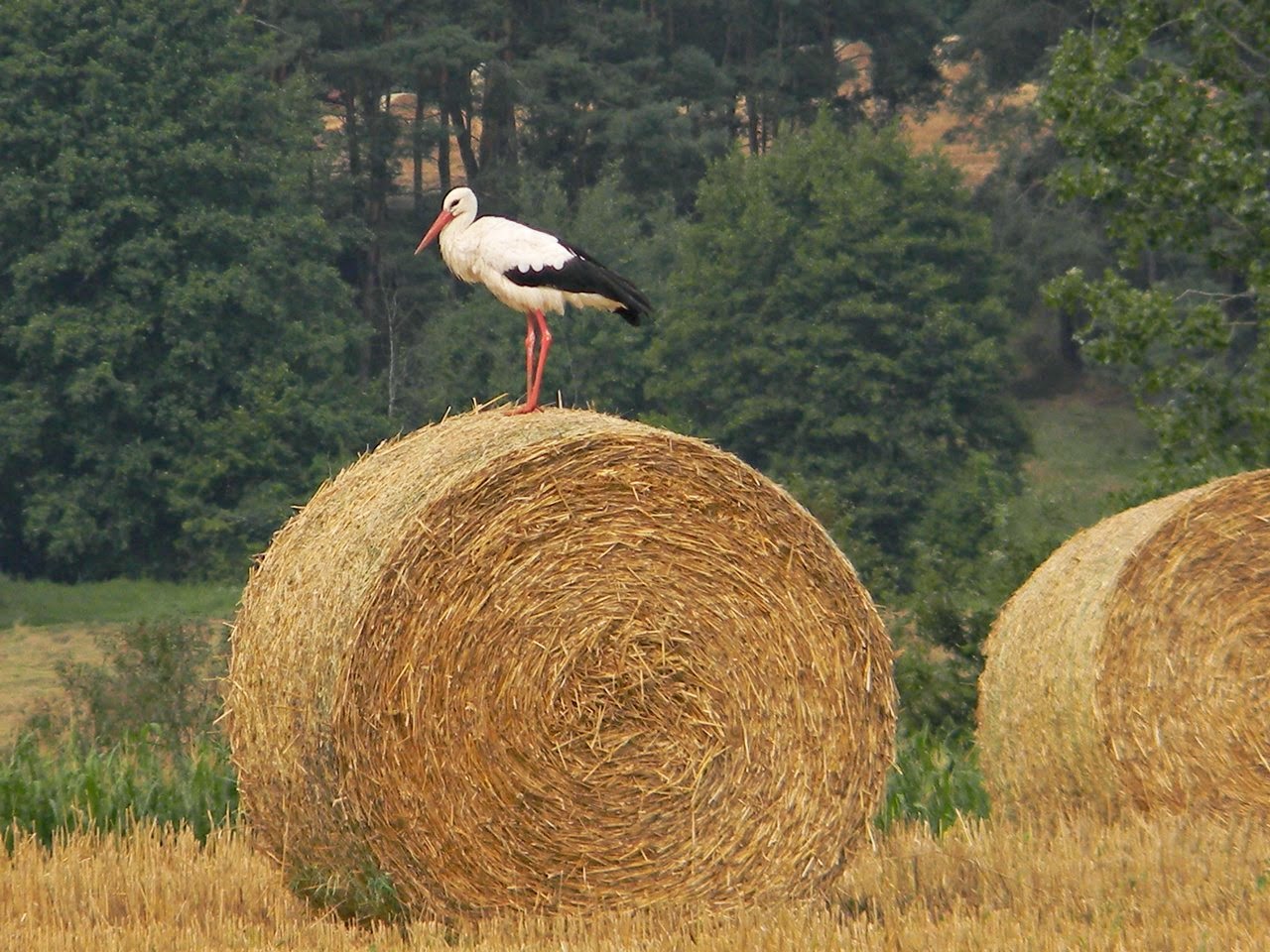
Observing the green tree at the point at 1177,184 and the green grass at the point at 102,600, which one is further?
the green grass at the point at 102,600

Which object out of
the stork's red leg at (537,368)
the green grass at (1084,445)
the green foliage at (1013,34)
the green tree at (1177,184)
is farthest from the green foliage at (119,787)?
the green foliage at (1013,34)

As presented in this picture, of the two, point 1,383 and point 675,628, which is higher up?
point 675,628

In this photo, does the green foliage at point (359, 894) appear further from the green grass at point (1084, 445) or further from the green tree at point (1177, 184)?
the green grass at point (1084, 445)

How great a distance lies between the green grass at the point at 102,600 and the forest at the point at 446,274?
723 mm

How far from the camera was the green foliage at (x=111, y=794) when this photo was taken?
9.52 meters

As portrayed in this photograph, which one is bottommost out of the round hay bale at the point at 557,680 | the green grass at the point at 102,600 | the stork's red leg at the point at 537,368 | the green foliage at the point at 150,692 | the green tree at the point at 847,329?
the green grass at the point at 102,600

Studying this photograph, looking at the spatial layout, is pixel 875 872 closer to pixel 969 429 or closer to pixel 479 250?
pixel 479 250

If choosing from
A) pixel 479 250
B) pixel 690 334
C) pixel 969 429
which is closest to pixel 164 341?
pixel 690 334

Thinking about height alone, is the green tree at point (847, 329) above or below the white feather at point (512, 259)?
below

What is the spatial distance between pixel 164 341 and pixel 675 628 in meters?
31.5

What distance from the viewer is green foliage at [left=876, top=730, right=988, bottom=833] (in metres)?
9.87

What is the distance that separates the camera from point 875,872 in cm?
807

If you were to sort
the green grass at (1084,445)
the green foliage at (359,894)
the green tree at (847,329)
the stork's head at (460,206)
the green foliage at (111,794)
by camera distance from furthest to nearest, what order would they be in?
the green grass at (1084,445) < the green tree at (847,329) < the green foliage at (111,794) < the stork's head at (460,206) < the green foliage at (359,894)

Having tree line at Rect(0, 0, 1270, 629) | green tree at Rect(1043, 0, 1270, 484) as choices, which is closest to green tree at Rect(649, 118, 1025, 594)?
tree line at Rect(0, 0, 1270, 629)
